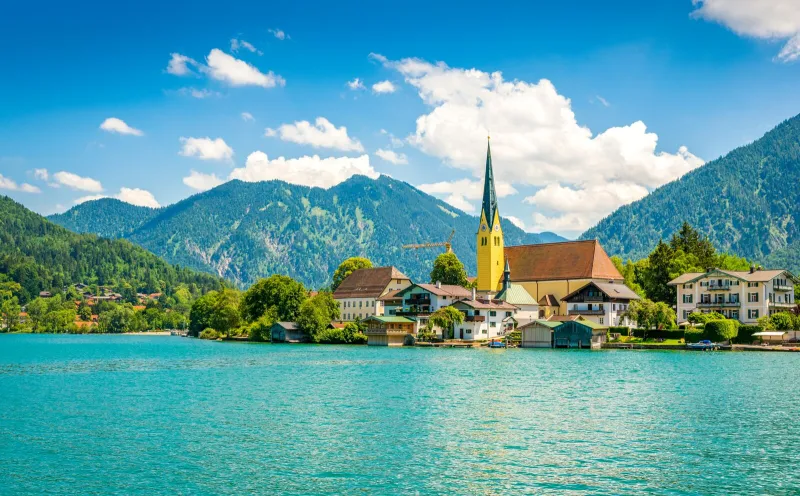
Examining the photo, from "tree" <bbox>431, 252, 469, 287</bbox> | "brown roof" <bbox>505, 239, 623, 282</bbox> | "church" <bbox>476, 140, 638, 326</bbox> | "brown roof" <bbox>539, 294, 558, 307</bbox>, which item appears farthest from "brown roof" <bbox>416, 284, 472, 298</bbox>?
"tree" <bbox>431, 252, 469, 287</bbox>

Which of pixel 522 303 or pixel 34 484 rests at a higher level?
pixel 522 303

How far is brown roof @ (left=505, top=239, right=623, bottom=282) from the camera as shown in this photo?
126375mm

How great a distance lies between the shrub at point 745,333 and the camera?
314ft

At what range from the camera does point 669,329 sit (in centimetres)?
10338

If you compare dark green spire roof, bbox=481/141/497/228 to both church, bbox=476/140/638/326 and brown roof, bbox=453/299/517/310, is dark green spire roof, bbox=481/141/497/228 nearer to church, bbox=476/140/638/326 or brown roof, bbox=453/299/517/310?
church, bbox=476/140/638/326

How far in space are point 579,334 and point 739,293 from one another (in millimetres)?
22466

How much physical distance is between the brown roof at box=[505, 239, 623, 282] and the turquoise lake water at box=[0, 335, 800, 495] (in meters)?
Result: 64.8

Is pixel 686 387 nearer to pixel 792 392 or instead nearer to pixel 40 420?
pixel 792 392

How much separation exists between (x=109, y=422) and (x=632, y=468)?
2325 cm

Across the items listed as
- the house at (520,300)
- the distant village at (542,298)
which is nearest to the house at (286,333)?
the distant village at (542,298)

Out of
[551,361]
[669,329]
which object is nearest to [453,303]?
[669,329]

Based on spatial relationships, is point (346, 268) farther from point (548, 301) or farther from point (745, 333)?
point (745, 333)

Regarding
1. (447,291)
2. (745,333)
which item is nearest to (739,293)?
(745,333)

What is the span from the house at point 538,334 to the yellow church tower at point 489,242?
98.7 ft
